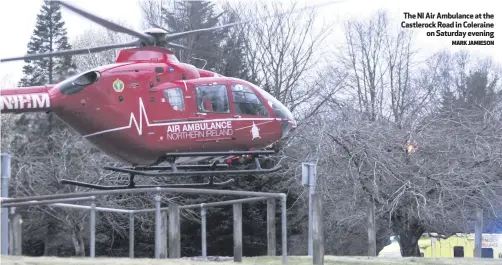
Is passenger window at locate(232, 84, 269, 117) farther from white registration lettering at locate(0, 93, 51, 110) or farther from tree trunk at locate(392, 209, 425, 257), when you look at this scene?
tree trunk at locate(392, 209, 425, 257)

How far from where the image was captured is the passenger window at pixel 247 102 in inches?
614

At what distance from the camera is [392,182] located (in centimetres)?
2214

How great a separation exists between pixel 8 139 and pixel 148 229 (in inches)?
288

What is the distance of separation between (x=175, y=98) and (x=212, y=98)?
28.6 inches

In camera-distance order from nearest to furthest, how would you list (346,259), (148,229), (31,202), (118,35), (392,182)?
(31,202)
(346,259)
(392,182)
(148,229)
(118,35)

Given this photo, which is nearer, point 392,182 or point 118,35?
point 392,182

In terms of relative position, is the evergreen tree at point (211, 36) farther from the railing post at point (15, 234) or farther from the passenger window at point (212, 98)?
the railing post at point (15, 234)

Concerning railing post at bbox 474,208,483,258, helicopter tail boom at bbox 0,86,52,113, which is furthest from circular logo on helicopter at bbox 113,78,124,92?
railing post at bbox 474,208,483,258

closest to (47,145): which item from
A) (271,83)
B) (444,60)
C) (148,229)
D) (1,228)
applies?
(148,229)

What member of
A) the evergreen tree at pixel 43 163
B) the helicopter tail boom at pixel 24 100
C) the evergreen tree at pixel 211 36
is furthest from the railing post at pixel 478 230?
the evergreen tree at pixel 211 36

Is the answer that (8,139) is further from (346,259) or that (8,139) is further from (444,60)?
(444,60)

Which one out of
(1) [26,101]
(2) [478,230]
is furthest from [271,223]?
(2) [478,230]

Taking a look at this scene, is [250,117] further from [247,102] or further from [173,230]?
[173,230]

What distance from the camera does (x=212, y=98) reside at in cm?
1542
